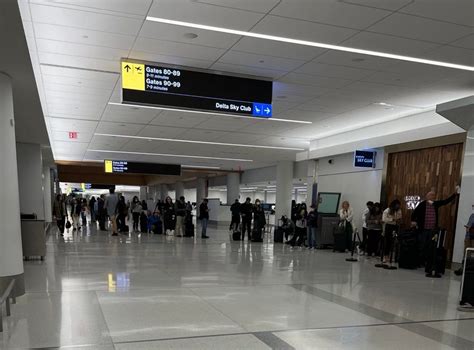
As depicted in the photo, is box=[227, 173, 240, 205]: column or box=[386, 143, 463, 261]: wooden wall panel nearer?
box=[386, 143, 463, 261]: wooden wall panel

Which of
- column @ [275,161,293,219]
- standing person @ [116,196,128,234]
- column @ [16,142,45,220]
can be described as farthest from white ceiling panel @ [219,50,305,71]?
column @ [275,161,293,219]

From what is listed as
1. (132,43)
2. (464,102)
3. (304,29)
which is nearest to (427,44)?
(304,29)

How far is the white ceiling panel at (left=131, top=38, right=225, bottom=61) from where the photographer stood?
21.5 ft

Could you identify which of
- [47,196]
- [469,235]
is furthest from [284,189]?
[469,235]

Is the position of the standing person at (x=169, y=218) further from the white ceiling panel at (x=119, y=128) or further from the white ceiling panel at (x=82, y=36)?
the white ceiling panel at (x=82, y=36)

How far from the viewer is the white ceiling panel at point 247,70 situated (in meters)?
7.58

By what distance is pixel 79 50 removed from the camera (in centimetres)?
695

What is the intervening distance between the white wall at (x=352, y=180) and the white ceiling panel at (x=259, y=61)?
23.1 ft

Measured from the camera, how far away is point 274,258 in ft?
36.6

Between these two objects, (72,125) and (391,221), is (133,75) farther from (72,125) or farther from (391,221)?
(391,221)

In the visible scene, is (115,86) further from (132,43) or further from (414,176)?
(414,176)

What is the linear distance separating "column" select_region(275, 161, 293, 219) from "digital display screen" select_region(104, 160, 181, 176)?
23.4 ft

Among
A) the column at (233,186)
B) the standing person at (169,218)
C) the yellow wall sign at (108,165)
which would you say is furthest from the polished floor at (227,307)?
the column at (233,186)

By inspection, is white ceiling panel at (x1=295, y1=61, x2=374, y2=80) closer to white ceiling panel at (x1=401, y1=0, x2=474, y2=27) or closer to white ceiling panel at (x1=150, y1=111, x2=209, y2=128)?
white ceiling panel at (x1=401, y1=0, x2=474, y2=27)
